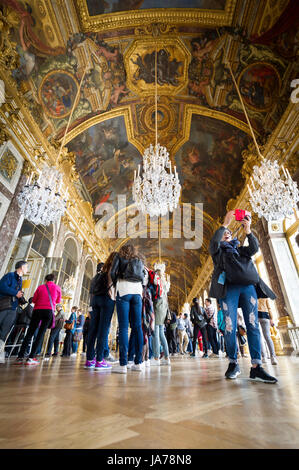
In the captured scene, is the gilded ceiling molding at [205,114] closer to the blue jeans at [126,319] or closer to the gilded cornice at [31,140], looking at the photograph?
the gilded cornice at [31,140]

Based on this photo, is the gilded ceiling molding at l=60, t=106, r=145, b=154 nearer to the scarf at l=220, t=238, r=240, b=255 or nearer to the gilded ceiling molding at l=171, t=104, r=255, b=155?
the gilded ceiling molding at l=171, t=104, r=255, b=155

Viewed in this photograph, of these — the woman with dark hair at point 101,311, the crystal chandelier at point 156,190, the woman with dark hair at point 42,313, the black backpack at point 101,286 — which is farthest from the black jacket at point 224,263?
the crystal chandelier at point 156,190

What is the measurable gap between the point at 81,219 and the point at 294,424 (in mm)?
11952

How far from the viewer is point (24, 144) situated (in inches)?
289

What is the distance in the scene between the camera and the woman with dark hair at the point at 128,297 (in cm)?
268

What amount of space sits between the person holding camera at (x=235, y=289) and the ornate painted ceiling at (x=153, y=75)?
323 inches

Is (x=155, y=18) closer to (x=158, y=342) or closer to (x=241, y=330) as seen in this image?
(x=158, y=342)

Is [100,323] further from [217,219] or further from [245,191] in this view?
[217,219]

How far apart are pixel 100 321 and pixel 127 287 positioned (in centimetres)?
78

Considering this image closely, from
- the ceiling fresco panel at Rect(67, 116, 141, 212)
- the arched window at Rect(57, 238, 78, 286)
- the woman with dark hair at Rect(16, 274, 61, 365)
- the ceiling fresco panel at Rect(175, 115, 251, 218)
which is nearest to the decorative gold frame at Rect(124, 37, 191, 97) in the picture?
the ceiling fresco panel at Rect(67, 116, 141, 212)

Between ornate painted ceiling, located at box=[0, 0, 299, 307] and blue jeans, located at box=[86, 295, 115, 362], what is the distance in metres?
7.54

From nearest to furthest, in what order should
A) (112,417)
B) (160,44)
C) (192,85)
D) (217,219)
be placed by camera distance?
(112,417) < (160,44) < (192,85) < (217,219)

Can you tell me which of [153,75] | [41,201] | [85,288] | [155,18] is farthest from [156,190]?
[85,288]

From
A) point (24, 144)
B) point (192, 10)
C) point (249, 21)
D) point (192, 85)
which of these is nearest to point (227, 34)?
point (249, 21)
